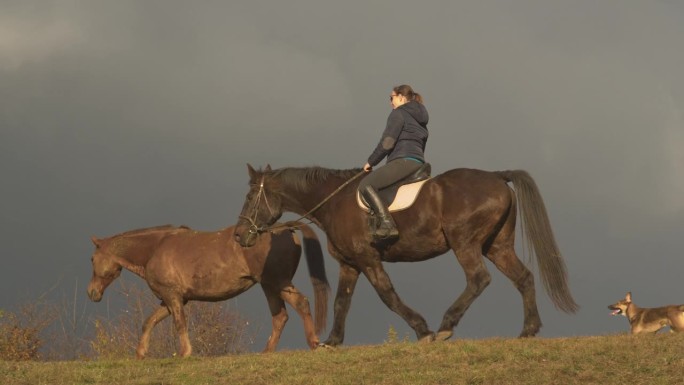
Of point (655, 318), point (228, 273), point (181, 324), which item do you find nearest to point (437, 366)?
point (228, 273)

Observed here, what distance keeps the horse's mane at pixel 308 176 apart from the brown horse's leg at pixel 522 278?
8.30 ft

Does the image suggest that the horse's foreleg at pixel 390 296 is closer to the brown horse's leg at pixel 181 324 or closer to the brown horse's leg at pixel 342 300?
the brown horse's leg at pixel 342 300

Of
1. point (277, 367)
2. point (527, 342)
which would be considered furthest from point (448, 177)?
point (277, 367)

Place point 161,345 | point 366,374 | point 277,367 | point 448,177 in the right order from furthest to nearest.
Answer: point 161,345 → point 448,177 → point 277,367 → point 366,374

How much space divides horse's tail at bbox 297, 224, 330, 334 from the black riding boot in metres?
2.74

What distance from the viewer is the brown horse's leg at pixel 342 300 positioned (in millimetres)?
15086

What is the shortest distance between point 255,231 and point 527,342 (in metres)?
4.60

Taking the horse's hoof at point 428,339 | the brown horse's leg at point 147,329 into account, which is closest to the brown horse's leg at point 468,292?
the horse's hoof at point 428,339

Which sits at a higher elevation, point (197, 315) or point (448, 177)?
point (448, 177)

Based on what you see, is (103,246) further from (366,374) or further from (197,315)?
(366,374)

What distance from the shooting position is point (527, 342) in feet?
44.5

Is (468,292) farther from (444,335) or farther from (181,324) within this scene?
(181,324)

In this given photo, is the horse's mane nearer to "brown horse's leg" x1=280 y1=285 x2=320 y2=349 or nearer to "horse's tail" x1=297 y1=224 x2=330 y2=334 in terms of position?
"horse's tail" x1=297 y1=224 x2=330 y2=334

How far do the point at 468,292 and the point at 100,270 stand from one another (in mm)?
7271
